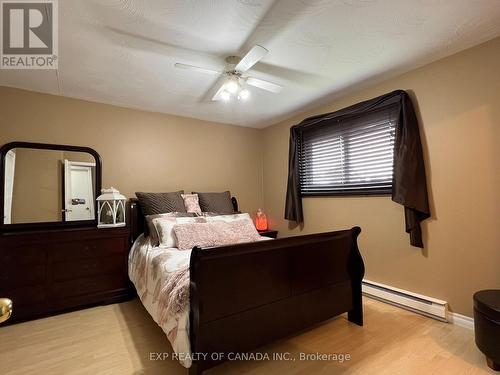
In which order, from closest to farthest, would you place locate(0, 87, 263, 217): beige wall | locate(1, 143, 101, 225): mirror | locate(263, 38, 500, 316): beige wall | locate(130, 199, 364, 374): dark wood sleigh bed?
locate(130, 199, 364, 374): dark wood sleigh bed → locate(263, 38, 500, 316): beige wall → locate(1, 143, 101, 225): mirror → locate(0, 87, 263, 217): beige wall

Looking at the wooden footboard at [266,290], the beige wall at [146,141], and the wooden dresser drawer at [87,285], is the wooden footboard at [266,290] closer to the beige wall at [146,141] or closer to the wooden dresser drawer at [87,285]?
the wooden dresser drawer at [87,285]

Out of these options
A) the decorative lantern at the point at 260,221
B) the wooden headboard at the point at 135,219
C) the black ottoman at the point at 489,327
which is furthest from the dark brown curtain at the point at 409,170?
the wooden headboard at the point at 135,219

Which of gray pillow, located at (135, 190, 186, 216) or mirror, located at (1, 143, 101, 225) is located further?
gray pillow, located at (135, 190, 186, 216)

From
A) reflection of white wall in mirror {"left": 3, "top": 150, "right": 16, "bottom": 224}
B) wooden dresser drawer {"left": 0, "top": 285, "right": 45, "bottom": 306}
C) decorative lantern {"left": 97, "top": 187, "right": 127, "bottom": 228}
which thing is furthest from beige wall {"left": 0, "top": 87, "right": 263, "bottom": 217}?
wooden dresser drawer {"left": 0, "top": 285, "right": 45, "bottom": 306}

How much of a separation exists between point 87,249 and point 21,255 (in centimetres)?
52

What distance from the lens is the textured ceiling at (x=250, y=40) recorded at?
5.57 ft

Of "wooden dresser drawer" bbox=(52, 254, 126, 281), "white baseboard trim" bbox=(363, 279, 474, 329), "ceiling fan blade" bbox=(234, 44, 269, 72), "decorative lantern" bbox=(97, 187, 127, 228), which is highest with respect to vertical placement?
"ceiling fan blade" bbox=(234, 44, 269, 72)

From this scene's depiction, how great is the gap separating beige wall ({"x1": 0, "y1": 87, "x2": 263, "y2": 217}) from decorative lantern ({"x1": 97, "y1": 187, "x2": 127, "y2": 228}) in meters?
0.31

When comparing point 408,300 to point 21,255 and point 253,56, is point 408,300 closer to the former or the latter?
point 253,56

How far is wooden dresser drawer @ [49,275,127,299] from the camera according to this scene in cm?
255

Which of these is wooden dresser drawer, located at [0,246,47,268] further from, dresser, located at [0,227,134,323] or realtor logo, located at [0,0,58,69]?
realtor logo, located at [0,0,58,69]

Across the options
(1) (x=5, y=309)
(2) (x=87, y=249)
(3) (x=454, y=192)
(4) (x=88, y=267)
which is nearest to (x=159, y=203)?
(2) (x=87, y=249)

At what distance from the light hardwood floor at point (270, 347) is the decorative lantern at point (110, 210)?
38.1 inches

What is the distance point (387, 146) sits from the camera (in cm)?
273
